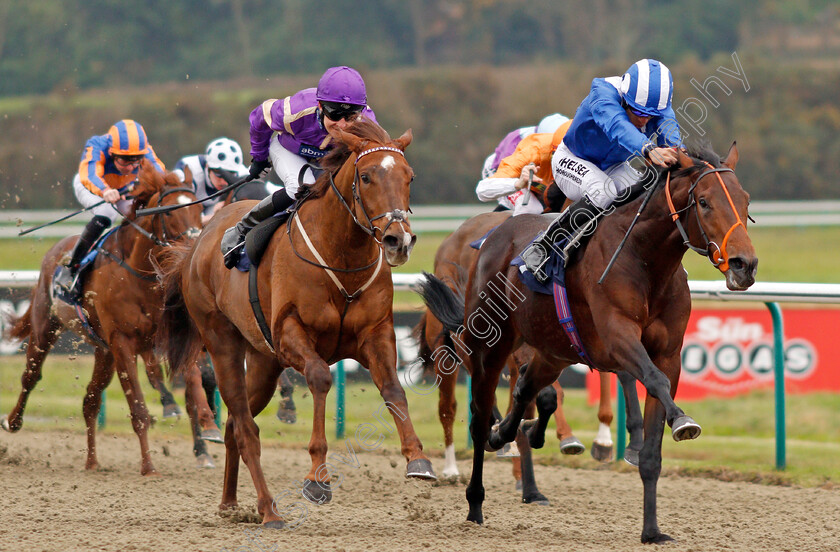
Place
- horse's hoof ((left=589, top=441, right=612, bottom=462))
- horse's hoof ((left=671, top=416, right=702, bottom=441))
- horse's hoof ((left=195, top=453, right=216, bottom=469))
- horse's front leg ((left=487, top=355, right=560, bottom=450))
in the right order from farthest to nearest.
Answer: horse's hoof ((left=195, top=453, right=216, bottom=469)), horse's hoof ((left=589, top=441, right=612, bottom=462)), horse's front leg ((left=487, top=355, right=560, bottom=450)), horse's hoof ((left=671, top=416, right=702, bottom=441))

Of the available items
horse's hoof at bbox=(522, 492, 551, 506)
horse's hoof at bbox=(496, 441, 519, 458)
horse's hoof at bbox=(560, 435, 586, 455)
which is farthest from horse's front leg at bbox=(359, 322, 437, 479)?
horse's hoof at bbox=(496, 441, 519, 458)

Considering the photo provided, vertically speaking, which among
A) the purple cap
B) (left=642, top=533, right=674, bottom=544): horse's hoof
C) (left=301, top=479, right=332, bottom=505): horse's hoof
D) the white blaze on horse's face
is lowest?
(left=642, top=533, right=674, bottom=544): horse's hoof

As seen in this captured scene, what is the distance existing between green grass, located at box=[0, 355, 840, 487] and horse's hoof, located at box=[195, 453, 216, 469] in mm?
702

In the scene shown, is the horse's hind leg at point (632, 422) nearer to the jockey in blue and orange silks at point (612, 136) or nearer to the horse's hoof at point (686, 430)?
the jockey in blue and orange silks at point (612, 136)

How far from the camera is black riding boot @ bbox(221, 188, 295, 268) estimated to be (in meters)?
5.43

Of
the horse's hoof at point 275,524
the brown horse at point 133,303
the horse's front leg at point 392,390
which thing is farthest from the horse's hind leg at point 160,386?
the horse's front leg at point 392,390

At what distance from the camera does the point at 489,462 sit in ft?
25.9

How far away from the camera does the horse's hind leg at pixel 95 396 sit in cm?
735

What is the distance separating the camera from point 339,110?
5172mm

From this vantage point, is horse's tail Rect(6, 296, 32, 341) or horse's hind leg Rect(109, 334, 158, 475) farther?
horse's tail Rect(6, 296, 32, 341)

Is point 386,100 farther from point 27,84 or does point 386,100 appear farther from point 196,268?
point 196,268

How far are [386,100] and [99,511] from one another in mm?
20940

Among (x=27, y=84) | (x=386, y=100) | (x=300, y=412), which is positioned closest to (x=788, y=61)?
(x=386, y=100)

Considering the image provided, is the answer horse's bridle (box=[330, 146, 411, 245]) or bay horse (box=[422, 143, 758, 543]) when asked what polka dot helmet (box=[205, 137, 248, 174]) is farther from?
horse's bridle (box=[330, 146, 411, 245])
